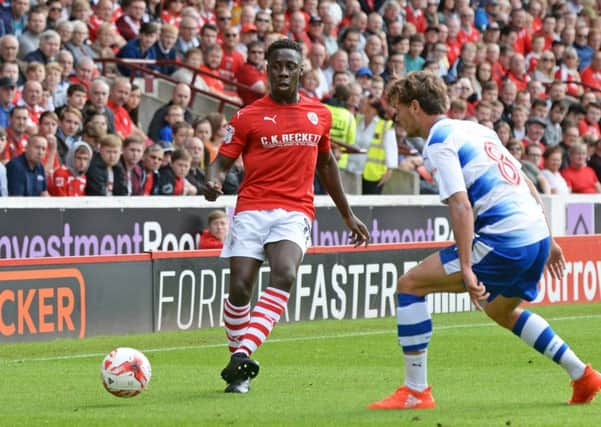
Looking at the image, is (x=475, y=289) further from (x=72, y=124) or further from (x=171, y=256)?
(x=72, y=124)

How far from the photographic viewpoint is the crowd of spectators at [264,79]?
17.0m

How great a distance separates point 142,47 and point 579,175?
759 centimetres

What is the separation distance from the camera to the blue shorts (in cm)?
851

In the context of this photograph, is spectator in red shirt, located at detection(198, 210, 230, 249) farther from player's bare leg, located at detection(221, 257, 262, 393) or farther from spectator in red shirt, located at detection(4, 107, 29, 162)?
player's bare leg, located at detection(221, 257, 262, 393)

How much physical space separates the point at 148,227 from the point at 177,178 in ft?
3.41

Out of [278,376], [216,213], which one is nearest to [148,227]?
[216,213]

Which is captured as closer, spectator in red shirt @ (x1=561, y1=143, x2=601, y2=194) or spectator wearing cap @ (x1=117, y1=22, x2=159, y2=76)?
spectator wearing cap @ (x1=117, y1=22, x2=159, y2=76)

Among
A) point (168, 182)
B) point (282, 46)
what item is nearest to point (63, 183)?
point (168, 182)

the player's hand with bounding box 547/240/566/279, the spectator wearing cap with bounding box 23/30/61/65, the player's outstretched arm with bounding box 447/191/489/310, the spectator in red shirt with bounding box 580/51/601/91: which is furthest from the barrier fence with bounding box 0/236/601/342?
the spectator in red shirt with bounding box 580/51/601/91

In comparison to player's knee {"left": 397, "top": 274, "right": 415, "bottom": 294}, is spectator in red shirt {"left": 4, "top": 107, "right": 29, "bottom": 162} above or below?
below

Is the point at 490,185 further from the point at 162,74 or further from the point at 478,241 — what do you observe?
the point at 162,74

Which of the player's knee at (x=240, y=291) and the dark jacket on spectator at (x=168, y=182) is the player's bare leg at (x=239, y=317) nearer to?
the player's knee at (x=240, y=291)

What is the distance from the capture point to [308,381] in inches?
415

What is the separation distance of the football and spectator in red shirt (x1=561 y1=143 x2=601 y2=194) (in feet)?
51.7
